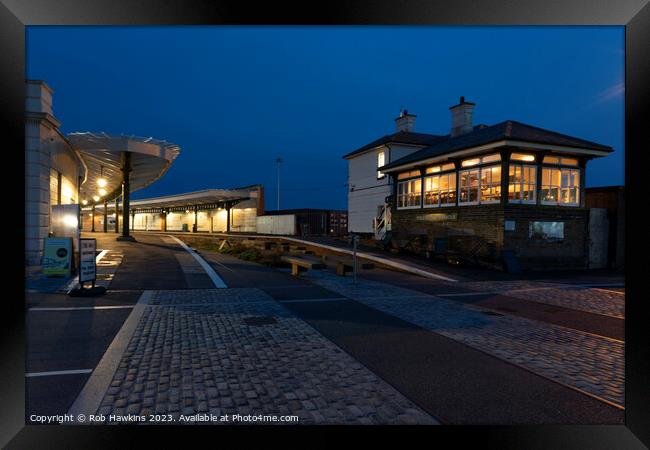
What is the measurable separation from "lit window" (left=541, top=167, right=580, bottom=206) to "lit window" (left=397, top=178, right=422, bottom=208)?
6.63 metres

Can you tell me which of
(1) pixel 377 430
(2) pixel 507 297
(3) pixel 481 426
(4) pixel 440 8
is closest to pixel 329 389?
(1) pixel 377 430

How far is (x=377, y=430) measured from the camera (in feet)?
10.8

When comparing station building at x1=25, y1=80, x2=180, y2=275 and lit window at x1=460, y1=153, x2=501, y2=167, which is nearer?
station building at x1=25, y1=80, x2=180, y2=275

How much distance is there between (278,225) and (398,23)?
35.6 m

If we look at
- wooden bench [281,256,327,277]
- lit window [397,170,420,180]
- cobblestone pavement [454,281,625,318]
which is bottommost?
cobblestone pavement [454,281,625,318]

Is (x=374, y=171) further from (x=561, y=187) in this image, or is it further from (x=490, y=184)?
(x=561, y=187)

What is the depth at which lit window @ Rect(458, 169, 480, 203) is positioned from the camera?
18.6 metres

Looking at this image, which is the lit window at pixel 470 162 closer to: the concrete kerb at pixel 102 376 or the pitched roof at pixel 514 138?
the pitched roof at pixel 514 138

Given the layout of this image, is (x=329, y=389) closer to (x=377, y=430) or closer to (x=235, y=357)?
(x=377, y=430)

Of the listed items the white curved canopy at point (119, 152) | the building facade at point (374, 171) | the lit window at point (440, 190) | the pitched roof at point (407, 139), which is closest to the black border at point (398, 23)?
the lit window at point (440, 190)

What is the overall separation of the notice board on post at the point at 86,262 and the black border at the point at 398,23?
248 inches

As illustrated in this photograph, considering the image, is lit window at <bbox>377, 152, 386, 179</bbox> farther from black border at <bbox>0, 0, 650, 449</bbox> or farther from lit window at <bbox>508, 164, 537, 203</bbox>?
black border at <bbox>0, 0, 650, 449</bbox>

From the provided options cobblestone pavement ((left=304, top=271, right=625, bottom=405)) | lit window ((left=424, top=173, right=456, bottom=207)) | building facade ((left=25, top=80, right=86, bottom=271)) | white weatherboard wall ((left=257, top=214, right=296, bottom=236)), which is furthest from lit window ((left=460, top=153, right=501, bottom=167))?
white weatherboard wall ((left=257, top=214, right=296, bottom=236))

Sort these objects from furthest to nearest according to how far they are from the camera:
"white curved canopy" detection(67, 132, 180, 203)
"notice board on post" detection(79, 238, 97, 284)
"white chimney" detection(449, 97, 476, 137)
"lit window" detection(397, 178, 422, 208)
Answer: "white chimney" detection(449, 97, 476, 137), "lit window" detection(397, 178, 422, 208), "white curved canopy" detection(67, 132, 180, 203), "notice board on post" detection(79, 238, 97, 284)
